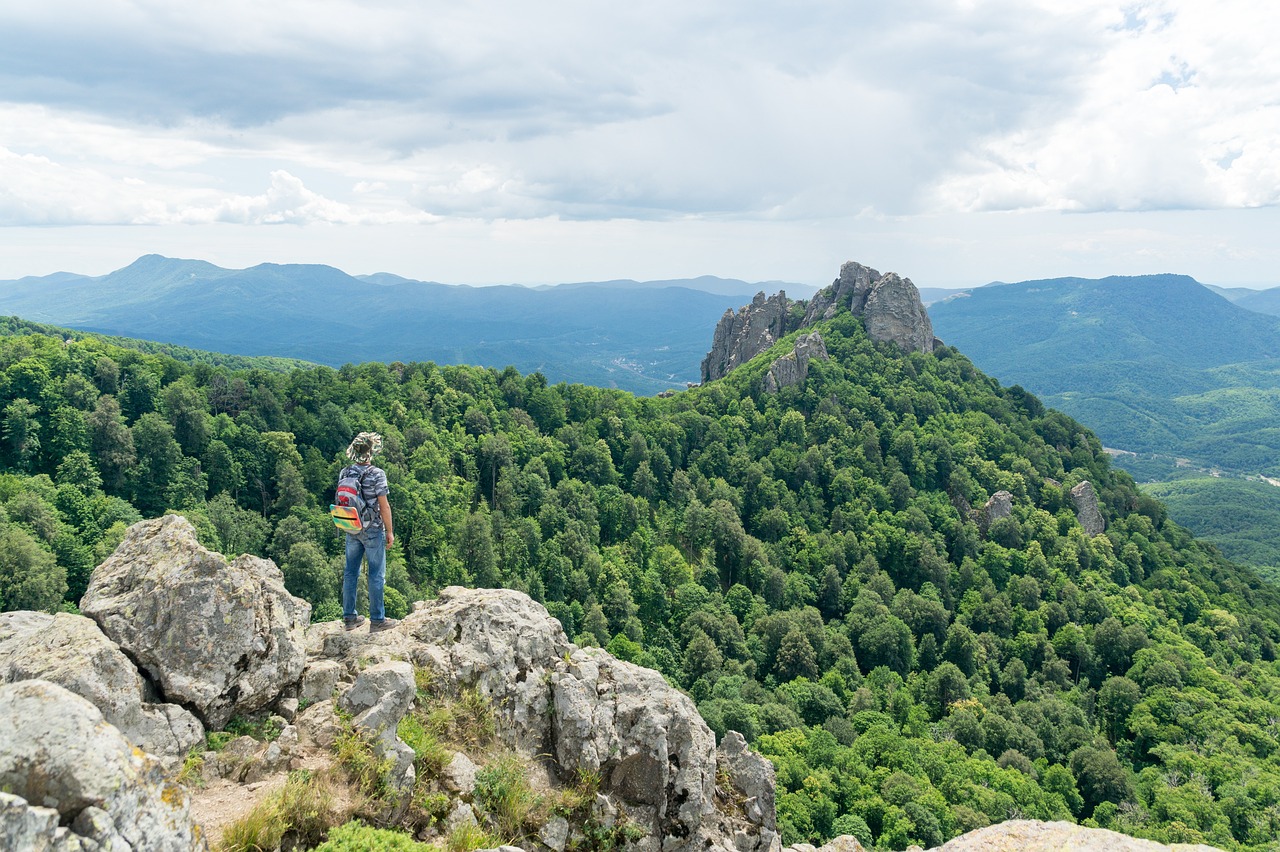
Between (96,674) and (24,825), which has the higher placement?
(24,825)

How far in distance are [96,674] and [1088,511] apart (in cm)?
10189

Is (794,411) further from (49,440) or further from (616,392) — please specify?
(49,440)

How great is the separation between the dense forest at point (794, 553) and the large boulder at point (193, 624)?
31.8 metres

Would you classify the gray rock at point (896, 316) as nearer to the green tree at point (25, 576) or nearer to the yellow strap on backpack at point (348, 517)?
the green tree at point (25, 576)

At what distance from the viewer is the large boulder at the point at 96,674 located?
1065 cm

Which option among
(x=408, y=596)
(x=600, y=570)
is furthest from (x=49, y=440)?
(x=600, y=570)

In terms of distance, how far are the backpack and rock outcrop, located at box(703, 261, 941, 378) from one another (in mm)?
106688

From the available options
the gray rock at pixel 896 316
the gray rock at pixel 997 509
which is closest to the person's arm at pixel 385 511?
the gray rock at pixel 997 509

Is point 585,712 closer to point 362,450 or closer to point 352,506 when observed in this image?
point 352,506

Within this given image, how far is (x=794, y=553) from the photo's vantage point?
259 feet

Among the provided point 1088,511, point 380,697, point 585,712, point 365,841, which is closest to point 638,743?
point 585,712

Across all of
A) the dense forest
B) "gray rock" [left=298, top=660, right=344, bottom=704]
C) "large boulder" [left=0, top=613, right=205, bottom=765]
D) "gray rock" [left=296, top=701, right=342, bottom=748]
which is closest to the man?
"gray rock" [left=298, top=660, right=344, bottom=704]

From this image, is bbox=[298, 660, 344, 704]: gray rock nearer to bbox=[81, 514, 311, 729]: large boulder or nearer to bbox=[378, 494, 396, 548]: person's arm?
bbox=[81, 514, 311, 729]: large boulder

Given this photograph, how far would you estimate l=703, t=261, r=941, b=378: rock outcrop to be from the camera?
111 m
